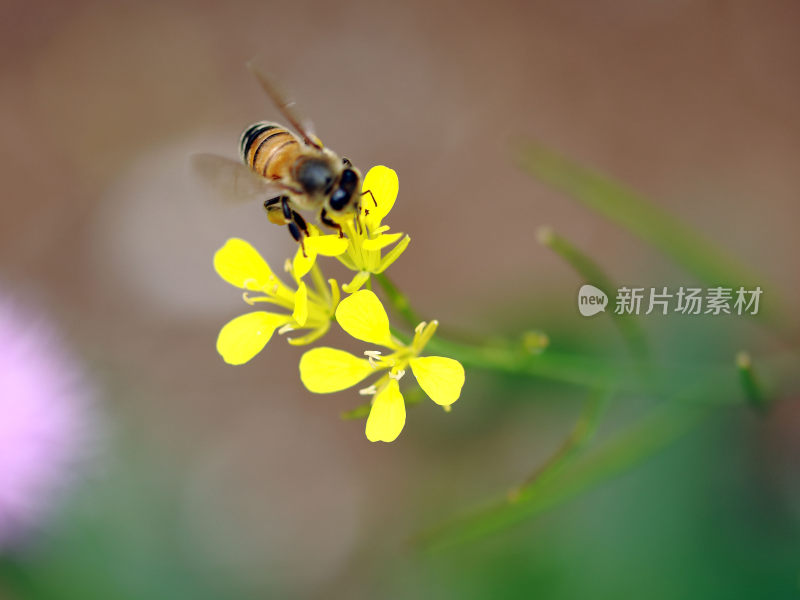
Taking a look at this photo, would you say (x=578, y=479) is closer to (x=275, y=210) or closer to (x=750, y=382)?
(x=750, y=382)

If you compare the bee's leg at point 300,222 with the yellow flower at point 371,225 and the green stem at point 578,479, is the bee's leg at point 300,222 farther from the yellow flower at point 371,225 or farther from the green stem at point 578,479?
the green stem at point 578,479

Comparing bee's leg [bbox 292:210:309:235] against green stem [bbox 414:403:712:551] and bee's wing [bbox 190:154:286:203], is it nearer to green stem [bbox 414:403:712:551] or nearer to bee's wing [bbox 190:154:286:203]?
bee's wing [bbox 190:154:286:203]

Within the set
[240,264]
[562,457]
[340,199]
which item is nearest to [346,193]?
[340,199]

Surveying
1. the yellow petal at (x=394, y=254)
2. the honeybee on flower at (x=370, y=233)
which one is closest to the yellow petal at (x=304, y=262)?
the honeybee on flower at (x=370, y=233)

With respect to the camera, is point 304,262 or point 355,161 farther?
point 355,161

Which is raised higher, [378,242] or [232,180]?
[232,180]

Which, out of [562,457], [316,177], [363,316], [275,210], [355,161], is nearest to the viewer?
[363,316]
